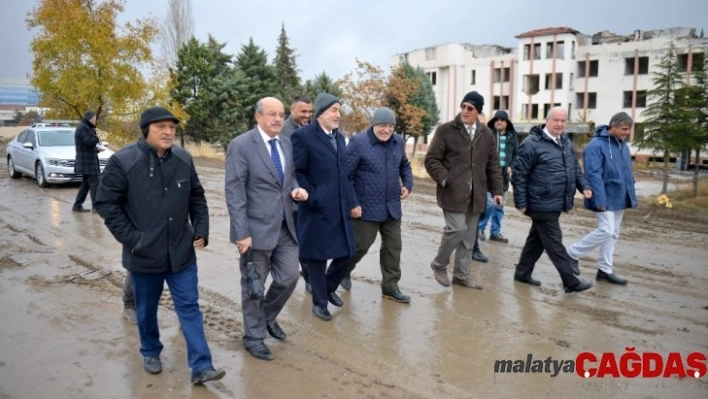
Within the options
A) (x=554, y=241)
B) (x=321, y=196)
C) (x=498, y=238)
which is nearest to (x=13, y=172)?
(x=498, y=238)

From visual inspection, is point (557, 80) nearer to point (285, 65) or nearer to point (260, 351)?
point (285, 65)

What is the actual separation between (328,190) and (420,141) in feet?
172

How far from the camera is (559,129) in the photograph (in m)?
6.05

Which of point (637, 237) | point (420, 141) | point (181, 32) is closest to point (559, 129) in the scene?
point (637, 237)

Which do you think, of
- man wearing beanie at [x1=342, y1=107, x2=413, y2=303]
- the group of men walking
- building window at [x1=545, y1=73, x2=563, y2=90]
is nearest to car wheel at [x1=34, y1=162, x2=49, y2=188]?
the group of men walking

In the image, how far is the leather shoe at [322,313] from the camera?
5295 mm

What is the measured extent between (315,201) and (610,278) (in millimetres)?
3999

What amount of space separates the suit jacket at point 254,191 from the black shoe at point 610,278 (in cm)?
437

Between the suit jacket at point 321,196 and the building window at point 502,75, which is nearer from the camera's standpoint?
the suit jacket at point 321,196

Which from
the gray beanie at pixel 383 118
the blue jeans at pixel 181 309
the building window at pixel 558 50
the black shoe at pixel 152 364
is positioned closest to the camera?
the blue jeans at pixel 181 309

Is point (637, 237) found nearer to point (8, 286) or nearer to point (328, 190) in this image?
point (328, 190)

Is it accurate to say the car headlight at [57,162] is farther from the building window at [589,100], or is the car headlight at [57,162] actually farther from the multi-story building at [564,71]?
the building window at [589,100]

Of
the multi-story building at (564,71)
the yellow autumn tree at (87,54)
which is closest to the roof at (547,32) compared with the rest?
the multi-story building at (564,71)

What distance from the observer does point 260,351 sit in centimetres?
440
